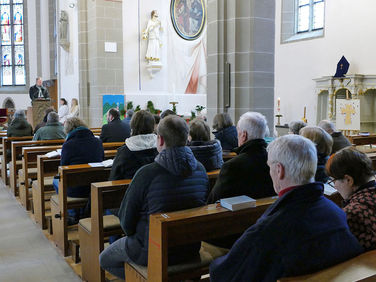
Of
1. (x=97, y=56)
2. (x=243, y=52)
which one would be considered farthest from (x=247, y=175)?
(x=97, y=56)

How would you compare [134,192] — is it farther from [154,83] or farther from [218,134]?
[154,83]

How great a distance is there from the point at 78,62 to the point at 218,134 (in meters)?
9.08

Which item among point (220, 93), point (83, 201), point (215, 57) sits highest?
point (215, 57)

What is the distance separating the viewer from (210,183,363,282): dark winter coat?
5.34 feet

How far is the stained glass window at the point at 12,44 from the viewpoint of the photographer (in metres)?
21.2

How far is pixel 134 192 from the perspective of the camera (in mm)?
2580

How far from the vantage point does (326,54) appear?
13773 mm

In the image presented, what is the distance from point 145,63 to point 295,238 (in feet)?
40.7

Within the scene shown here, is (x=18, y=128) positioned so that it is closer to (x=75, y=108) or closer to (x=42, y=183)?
(x=42, y=183)

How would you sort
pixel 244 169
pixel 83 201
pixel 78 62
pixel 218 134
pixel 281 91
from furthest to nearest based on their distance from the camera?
pixel 281 91 < pixel 78 62 < pixel 218 134 < pixel 83 201 < pixel 244 169

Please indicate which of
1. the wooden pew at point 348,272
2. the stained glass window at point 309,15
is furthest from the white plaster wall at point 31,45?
the wooden pew at point 348,272

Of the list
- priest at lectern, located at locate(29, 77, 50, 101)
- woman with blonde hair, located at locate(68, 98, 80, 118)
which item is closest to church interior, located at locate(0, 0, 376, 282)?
priest at lectern, located at locate(29, 77, 50, 101)

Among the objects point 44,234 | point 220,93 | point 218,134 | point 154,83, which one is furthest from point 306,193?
point 154,83

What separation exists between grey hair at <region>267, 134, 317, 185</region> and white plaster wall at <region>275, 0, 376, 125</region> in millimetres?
11729
